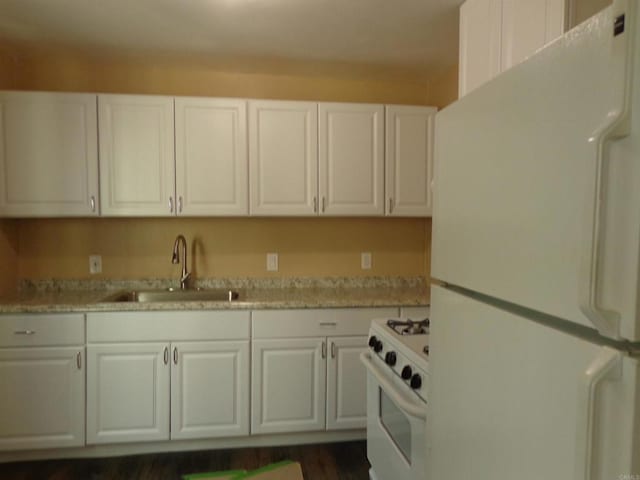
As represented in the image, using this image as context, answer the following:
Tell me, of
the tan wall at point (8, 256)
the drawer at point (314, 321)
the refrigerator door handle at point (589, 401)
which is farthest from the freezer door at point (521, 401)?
→ the tan wall at point (8, 256)

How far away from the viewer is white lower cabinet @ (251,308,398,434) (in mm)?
2340

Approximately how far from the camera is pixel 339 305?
7.81ft

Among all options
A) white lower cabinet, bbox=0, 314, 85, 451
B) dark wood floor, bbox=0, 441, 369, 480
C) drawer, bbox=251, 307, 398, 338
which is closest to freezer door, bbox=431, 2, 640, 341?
drawer, bbox=251, 307, 398, 338

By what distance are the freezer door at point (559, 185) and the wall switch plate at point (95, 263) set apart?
259 centimetres

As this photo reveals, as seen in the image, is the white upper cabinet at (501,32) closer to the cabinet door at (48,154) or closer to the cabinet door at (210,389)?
the cabinet door at (210,389)

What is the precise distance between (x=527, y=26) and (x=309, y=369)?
1.97 meters

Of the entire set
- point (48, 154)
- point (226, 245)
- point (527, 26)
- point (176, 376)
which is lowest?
point (176, 376)

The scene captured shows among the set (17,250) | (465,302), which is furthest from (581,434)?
(17,250)

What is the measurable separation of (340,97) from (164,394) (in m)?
2.24

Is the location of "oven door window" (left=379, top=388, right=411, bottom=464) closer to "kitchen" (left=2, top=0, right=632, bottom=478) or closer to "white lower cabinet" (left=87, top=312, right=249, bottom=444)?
"white lower cabinet" (left=87, top=312, right=249, bottom=444)

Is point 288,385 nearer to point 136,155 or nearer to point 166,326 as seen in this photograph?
point 166,326

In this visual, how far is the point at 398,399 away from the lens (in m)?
→ 1.29

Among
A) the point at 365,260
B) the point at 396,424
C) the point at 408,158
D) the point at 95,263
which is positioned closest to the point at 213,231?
the point at 95,263

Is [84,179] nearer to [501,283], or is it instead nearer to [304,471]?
[304,471]
